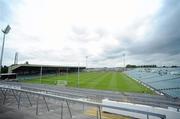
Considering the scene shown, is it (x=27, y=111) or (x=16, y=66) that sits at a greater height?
(x=16, y=66)

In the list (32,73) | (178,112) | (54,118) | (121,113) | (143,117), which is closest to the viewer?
(54,118)

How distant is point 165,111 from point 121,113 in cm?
368

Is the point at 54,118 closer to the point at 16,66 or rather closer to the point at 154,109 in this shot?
the point at 154,109

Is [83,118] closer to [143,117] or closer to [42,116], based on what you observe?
[42,116]

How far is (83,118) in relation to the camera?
10789 millimetres

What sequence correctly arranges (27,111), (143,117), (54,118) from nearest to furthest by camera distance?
(54,118) → (27,111) → (143,117)

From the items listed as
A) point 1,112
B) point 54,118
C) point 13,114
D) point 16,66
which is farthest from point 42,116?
point 16,66

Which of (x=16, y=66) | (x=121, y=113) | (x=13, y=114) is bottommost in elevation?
(x=121, y=113)

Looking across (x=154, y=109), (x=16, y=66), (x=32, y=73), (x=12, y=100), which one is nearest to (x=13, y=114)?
(x=12, y=100)

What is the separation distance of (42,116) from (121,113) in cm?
738

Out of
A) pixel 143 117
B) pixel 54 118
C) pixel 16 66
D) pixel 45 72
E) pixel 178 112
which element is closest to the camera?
pixel 54 118

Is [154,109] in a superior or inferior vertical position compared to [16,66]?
inferior

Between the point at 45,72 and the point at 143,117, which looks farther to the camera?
the point at 45,72

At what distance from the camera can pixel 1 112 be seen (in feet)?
33.0
